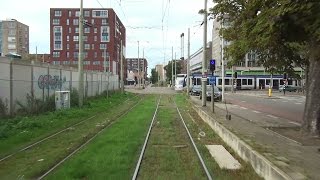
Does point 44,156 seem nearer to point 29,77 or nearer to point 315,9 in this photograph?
point 315,9

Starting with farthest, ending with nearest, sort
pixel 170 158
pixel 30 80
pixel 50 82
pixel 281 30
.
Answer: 1. pixel 50 82
2. pixel 30 80
3. pixel 281 30
4. pixel 170 158

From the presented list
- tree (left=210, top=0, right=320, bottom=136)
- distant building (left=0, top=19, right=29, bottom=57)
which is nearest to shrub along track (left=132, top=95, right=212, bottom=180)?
tree (left=210, top=0, right=320, bottom=136)

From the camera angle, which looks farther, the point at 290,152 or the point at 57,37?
the point at 57,37

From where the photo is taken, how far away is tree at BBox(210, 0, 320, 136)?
1451 centimetres

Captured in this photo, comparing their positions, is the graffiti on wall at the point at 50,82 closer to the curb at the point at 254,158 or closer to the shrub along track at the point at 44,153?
the shrub along track at the point at 44,153

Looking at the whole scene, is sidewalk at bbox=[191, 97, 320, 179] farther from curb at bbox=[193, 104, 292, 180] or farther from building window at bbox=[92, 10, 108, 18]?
building window at bbox=[92, 10, 108, 18]

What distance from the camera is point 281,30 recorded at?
15.8 metres

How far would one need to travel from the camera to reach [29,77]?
27.0 metres

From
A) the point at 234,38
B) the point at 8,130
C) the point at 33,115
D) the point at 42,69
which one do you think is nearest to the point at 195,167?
the point at 8,130

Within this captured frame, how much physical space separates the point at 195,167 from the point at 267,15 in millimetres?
6302

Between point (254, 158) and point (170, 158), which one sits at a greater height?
point (254, 158)

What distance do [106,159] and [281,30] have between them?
7051mm

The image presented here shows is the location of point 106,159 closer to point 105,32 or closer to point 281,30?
point 281,30

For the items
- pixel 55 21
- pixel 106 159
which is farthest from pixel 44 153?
pixel 55 21
